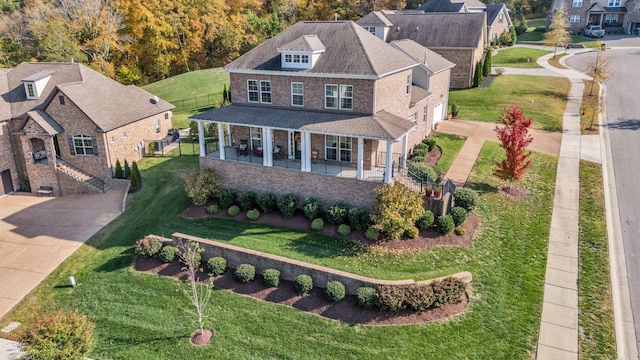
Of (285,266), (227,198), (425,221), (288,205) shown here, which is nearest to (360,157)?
(425,221)

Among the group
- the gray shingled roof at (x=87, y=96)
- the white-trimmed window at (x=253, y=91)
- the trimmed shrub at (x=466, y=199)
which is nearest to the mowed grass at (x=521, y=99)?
the trimmed shrub at (x=466, y=199)

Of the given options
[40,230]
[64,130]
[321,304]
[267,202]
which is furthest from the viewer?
[64,130]

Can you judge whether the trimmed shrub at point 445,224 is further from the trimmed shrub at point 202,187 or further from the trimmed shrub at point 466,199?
the trimmed shrub at point 202,187

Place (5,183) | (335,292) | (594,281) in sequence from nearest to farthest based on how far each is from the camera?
1. (335,292)
2. (594,281)
3. (5,183)

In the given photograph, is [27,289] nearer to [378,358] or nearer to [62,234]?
[62,234]

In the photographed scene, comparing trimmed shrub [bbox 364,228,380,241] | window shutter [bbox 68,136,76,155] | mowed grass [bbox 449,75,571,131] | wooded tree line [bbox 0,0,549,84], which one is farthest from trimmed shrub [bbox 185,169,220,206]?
wooded tree line [bbox 0,0,549,84]

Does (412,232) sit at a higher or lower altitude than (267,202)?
lower

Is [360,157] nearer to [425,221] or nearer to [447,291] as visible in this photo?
[425,221]
